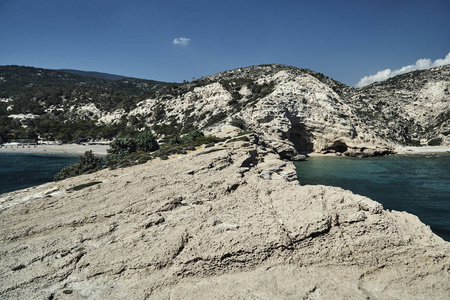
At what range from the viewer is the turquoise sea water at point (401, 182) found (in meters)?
18.8

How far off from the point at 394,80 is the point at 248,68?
57.7 m

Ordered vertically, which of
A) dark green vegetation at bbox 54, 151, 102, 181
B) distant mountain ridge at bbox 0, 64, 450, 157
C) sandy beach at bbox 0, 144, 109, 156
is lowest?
sandy beach at bbox 0, 144, 109, 156

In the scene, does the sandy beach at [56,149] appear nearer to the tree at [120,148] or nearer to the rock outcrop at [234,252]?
the tree at [120,148]

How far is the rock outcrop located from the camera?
7.38 m

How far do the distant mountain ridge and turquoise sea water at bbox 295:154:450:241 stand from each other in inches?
408

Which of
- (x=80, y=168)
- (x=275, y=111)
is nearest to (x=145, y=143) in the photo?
(x=80, y=168)

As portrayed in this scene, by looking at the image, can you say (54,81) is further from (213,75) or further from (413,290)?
(413,290)

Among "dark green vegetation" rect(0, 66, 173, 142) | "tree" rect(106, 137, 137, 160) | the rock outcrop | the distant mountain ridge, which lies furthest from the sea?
"dark green vegetation" rect(0, 66, 173, 142)

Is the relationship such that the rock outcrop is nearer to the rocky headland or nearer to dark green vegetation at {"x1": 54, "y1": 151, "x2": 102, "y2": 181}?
the rocky headland

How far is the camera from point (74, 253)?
8.62 m

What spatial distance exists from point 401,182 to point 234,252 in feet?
96.6

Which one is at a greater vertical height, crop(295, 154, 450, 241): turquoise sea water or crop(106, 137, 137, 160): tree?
crop(106, 137, 137, 160): tree

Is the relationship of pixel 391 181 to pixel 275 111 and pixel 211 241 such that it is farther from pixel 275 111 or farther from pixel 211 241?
pixel 211 241

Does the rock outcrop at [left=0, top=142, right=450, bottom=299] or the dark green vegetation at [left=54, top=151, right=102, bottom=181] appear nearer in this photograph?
the rock outcrop at [left=0, top=142, right=450, bottom=299]
